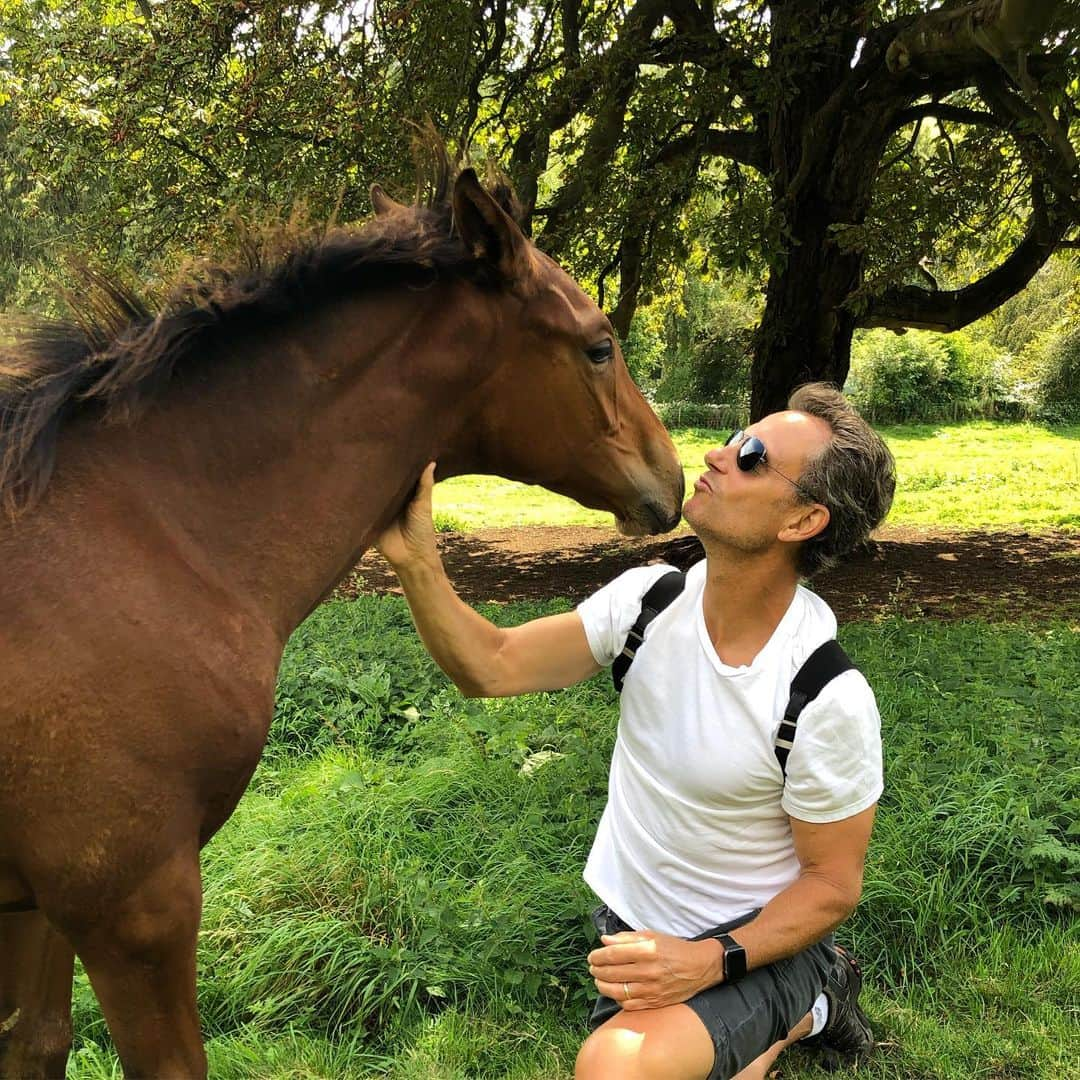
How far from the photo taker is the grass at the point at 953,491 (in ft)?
40.0

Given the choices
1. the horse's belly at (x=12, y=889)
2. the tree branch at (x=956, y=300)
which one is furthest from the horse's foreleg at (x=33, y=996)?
the tree branch at (x=956, y=300)

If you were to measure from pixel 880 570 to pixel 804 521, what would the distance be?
7.41 meters

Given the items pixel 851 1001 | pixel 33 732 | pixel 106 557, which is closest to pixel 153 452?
pixel 106 557

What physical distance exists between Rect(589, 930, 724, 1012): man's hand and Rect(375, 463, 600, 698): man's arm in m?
0.68

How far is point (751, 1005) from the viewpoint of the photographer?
1.85 m

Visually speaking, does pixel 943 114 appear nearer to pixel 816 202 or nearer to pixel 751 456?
pixel 816 202

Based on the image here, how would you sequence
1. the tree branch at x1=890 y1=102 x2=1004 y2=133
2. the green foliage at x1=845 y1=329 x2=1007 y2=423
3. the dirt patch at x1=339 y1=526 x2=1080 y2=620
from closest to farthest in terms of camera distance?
the dirt patch at x1=339 y1=526 x2=1080 y2=620, the tree branch at x1=890 y1=102 x2=1004 y2=133, the green foliage at x1=845 y1=329 x2=1007 y2=423

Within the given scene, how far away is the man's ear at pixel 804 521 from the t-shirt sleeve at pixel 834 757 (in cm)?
33

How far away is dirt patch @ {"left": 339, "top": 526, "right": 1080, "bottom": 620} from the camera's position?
7.32 meters

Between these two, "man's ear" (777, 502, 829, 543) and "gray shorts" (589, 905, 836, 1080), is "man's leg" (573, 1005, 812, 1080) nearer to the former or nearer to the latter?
"gray shorts" (589, 905, 836, 1080)

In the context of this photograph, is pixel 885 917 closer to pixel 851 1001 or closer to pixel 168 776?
pixel 851 1001

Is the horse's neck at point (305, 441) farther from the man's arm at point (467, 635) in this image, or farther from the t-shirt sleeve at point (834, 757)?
the t-shirt sleeve at point (834, 757)

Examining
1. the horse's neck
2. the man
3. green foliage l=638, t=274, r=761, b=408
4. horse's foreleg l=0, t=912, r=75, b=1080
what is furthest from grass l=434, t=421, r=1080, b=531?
horse's foreleg l=0, t=912, r=75, b=1080

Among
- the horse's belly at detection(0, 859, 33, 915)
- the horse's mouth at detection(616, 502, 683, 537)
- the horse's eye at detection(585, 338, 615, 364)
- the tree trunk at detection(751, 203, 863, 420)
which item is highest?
the tree trunk at detection(751, 203, 863, 420)
